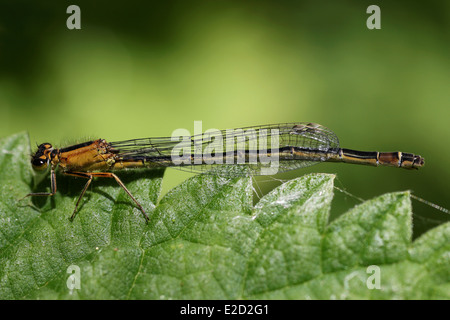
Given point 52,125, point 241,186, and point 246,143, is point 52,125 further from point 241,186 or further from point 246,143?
point 241,186

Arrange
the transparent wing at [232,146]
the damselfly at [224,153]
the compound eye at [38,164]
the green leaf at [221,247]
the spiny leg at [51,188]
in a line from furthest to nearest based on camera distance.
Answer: the transparent wing at [232,146] < the damselfly at [224,153] < the compound eye at [38,164] < the spiny leg at [51,188] < the green leaf at [221,247]

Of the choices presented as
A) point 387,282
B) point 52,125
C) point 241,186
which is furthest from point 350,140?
point 52,125

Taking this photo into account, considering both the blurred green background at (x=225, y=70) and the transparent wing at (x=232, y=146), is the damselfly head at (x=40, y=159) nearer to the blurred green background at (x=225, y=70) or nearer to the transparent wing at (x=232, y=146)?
the transparent wing at (x=232, y=146)

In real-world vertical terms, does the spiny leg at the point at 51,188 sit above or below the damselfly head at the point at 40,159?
below

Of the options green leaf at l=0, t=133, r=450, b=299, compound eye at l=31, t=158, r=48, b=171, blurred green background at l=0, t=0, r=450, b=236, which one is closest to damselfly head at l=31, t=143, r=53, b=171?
compound eye at l=31, t=158, r=48, b=171

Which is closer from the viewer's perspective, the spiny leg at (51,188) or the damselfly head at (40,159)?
the spiny leg at (51,188)

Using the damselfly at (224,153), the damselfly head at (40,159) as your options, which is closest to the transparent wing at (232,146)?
the damselfly at (224,153)

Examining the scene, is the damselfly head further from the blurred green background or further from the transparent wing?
the blurred green background
